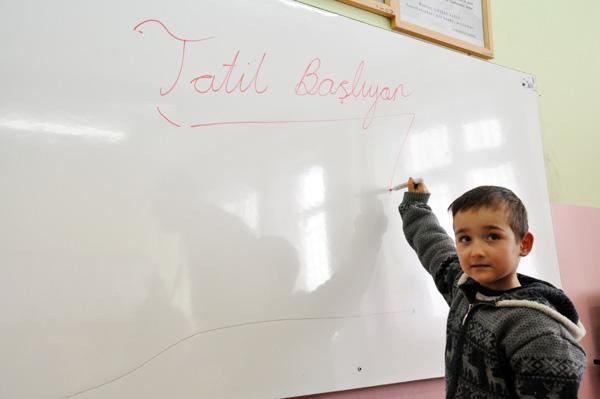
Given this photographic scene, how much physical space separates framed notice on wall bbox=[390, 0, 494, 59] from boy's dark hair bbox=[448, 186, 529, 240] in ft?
1.72

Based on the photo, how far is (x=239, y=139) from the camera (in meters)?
0.77

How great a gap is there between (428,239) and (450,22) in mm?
651

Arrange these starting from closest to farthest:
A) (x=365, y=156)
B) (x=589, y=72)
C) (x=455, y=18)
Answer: (x=365, y=156) → (x=455, y=18) → (x=589, y=72)

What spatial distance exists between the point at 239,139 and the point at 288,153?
10 centimetres

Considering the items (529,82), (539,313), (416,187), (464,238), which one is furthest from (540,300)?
(529,82)

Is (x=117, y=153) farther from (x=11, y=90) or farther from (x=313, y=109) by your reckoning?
(x=313, y=109)

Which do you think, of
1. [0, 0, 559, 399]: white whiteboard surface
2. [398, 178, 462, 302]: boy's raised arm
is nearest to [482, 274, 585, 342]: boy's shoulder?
[398, 178, 462, 302]: boy's raised arm

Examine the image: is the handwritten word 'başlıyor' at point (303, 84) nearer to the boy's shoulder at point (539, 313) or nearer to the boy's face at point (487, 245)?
the boy's face at point (487, 245)

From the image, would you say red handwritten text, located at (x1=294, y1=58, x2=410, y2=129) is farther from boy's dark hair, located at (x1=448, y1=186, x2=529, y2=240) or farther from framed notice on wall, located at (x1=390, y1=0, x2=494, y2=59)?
boy's dark hair, located at (x1=448, y1=186, x2=529, y2=240)

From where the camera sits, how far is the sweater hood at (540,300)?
626 millimetres

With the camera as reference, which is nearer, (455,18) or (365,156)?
(365,156)

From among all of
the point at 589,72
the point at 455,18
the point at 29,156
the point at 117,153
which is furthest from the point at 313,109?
the point at 589,72

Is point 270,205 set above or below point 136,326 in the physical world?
above

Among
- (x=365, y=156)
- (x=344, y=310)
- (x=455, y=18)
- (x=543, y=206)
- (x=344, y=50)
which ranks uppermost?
(x=455, y=18)
